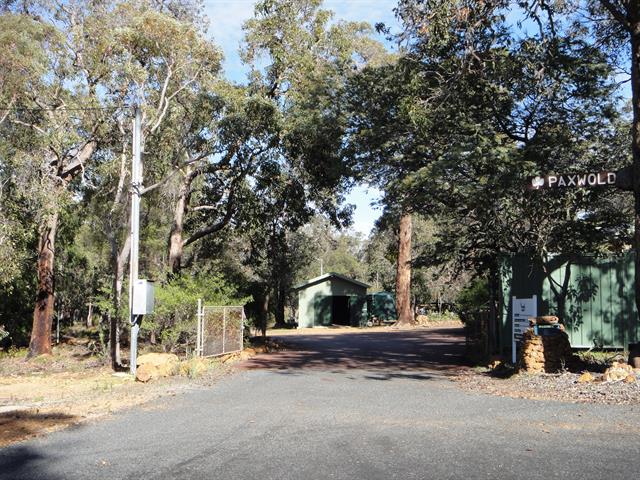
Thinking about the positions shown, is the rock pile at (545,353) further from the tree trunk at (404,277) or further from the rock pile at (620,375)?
the tree trunk at (404,277)

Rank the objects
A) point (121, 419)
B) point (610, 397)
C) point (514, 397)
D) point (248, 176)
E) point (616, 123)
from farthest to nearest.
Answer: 1. point (248, 176)
2. point (616, 123)
3. point (514, 397)
4. point (610, 397)
5. point (121, 419)

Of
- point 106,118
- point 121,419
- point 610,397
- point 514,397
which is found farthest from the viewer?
point 106,118

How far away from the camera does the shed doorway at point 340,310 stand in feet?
155

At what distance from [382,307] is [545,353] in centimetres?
3498

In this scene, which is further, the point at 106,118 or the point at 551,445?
the point at 106,118

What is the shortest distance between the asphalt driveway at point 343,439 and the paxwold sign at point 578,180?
158 inches

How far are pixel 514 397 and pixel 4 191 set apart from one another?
18.0m

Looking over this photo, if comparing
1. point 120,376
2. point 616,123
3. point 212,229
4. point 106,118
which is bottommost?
point 120,376

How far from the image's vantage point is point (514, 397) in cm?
1097

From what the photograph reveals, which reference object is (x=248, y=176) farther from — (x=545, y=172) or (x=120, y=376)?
(x=545, y=172)

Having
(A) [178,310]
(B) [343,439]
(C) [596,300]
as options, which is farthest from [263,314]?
(B) [343,439]

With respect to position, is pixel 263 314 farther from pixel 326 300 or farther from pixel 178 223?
pixel 326 300

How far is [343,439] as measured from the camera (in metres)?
7.73

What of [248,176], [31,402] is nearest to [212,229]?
[248,176]
